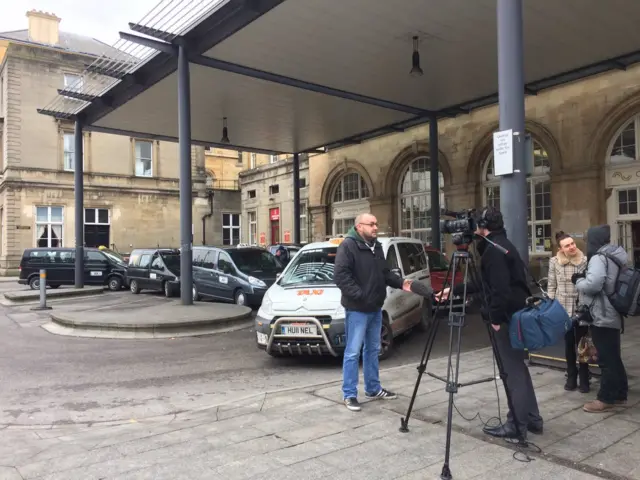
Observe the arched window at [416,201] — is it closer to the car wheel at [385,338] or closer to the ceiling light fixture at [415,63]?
the ceiling light fixture at [415,63]

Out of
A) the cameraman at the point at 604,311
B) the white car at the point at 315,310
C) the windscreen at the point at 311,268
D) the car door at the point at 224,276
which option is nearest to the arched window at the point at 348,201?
the car door at the point at 224,276

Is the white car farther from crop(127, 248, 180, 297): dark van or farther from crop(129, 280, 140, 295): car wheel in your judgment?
crop(129, 280, 140, 295): car wheel

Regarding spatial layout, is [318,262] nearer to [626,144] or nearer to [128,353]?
[128,353]

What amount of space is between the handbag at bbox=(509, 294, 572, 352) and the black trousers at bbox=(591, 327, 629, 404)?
1.02 metres

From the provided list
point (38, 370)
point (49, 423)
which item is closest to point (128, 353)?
point (38, 370)

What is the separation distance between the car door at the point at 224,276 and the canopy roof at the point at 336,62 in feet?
16.5

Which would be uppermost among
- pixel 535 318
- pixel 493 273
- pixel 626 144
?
pixel 626 144

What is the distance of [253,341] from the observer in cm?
969

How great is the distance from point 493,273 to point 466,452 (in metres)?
1.37

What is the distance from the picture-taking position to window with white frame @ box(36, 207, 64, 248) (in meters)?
33.8

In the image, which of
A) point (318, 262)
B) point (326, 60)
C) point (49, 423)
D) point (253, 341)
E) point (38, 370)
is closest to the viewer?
point (49, 423)

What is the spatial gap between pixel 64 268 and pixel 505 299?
20560 mm

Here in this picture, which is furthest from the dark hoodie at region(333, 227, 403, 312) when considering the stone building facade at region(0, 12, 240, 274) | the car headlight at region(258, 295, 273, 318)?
the stone building facade at region(0, 12, 240, 274)

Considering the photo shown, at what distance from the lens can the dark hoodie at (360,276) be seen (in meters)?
5.18
